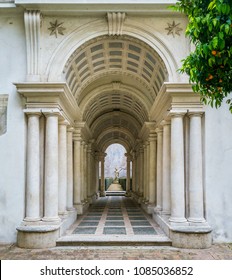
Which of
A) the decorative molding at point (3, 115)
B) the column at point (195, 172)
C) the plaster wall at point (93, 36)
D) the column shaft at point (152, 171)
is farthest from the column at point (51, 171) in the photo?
the column shaft at point (152, 171)

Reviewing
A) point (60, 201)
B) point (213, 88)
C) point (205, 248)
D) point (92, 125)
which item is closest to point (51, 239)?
point (60, 201)

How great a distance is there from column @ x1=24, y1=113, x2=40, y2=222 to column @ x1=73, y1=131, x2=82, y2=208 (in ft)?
22.0

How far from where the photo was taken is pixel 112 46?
47.1 feet

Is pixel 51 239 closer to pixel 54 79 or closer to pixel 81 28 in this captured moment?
pixel 54 79

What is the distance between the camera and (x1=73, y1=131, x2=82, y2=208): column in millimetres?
18953

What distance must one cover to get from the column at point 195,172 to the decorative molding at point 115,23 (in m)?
4.01

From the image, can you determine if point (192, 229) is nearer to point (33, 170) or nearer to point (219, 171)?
point (219, 171)

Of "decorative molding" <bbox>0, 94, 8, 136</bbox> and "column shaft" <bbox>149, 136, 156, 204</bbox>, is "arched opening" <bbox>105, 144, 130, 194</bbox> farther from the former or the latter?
"decorative molding" <bbox>0, 94, 8, 136</bbox>

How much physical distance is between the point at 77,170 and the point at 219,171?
8736 millimetres

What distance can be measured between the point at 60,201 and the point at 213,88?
8564mm

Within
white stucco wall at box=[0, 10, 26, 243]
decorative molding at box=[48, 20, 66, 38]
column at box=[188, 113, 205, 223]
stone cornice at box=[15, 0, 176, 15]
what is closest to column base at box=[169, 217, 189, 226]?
column at box=[188, 113, 205, 223]

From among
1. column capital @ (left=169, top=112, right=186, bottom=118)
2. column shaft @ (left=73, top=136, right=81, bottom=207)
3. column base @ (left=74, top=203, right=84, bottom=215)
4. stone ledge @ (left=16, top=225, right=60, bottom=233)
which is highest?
column capital @ (left=169, top=112, right=186, bottom=118)
